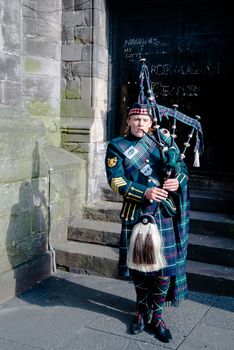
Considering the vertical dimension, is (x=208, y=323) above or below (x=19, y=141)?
below

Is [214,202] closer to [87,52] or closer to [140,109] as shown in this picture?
[140,109]

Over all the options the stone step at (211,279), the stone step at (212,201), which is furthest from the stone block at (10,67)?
the stone step at (211,279)

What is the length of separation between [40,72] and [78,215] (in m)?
2.07

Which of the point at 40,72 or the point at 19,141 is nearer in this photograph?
the point at 19,141

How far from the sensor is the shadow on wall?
4.86 m

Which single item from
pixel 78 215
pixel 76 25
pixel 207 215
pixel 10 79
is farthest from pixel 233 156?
pixel 10 79

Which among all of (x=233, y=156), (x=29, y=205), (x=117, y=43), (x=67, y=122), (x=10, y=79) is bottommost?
(x=29, y=205)

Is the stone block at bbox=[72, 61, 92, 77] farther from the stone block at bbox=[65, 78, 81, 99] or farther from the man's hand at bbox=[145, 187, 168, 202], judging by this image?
the man's hand at bbox=[145, 187, 168, 202]

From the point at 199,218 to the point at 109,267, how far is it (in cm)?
129

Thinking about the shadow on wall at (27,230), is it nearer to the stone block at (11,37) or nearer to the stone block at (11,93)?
the stone block at (11,93)

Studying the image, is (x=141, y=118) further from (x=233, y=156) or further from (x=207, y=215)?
(x=233, y=156)

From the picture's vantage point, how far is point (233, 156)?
6.56 metres

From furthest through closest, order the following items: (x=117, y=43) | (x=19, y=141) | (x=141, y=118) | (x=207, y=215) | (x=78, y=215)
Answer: (x=117, y=43), (x=78, y=215), (x=207, y=215), (x=19, y=141), (x=141, y=118)

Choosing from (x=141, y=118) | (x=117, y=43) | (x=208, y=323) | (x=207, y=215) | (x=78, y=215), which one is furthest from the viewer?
(x=117, y=43)
